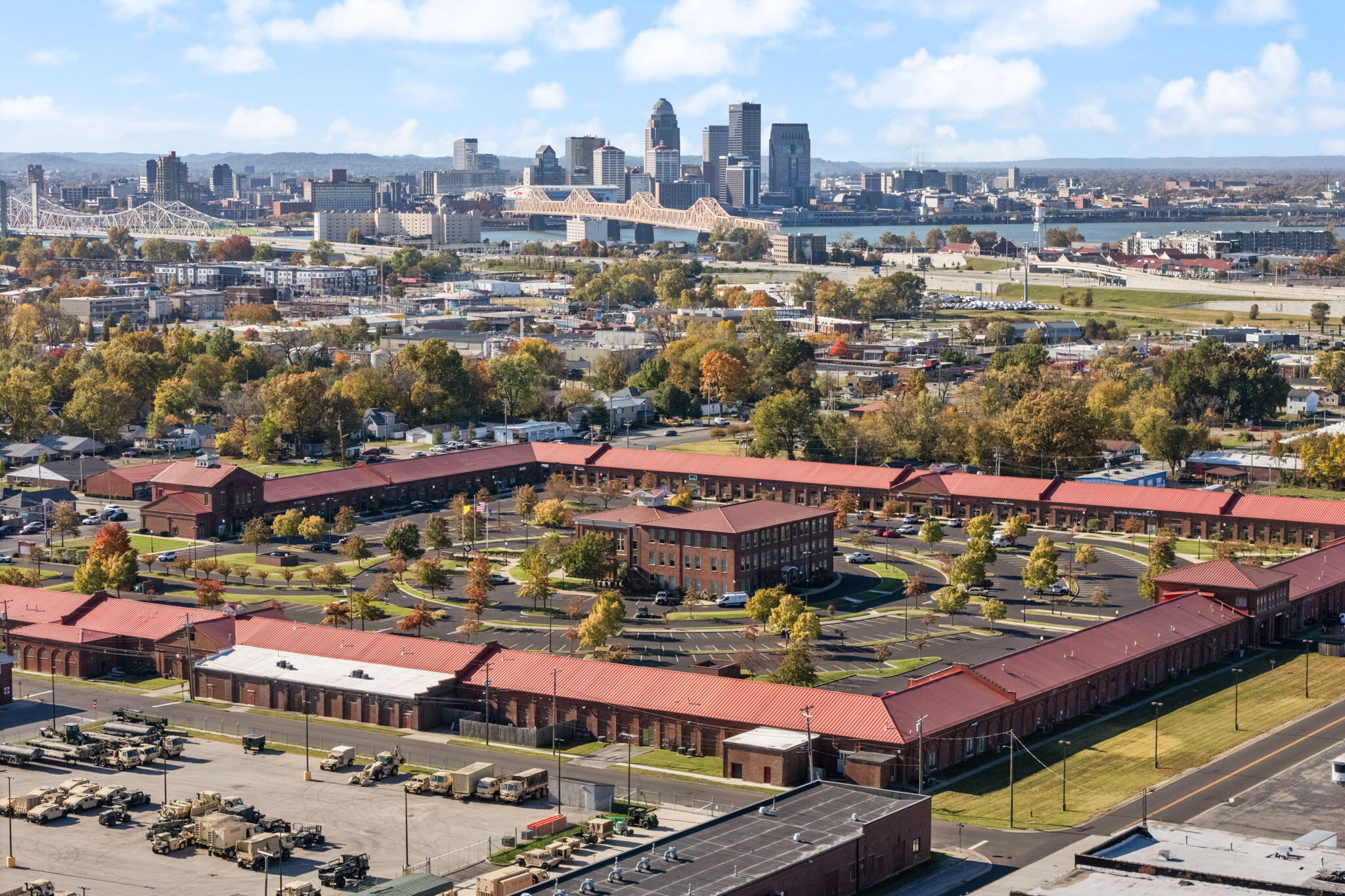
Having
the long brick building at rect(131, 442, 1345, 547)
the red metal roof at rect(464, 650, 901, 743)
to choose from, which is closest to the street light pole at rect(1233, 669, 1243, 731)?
the red metal roof at rect(464, 650, 901, 743)

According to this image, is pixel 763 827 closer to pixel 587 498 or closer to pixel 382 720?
pixel 382 720

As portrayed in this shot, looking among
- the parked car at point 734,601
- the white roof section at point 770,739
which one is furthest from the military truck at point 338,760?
the parked car at point 734,601

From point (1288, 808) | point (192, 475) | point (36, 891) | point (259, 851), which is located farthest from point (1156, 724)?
point (192, 475)

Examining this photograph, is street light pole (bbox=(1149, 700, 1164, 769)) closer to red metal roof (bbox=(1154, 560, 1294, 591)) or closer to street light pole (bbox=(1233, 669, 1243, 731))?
street light pole (bbox=(1233, 669, 1243, 731))

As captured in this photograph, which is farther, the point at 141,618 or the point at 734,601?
the point at 734,601

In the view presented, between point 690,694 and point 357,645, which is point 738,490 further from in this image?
point 690,694

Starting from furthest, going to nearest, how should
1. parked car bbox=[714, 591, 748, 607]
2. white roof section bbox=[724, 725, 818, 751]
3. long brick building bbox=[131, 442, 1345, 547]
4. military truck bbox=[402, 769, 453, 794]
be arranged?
long brick building bbox=[131, 442, 1345, 547], parked car bbox=[714, 591, 748, 607], white roof section bbox=[724, 725, 818, 751], military truck bbox=[402, 769, 453, 794]

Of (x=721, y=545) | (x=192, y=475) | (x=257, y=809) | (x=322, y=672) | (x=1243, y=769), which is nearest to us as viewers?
(x=257, y=809)
